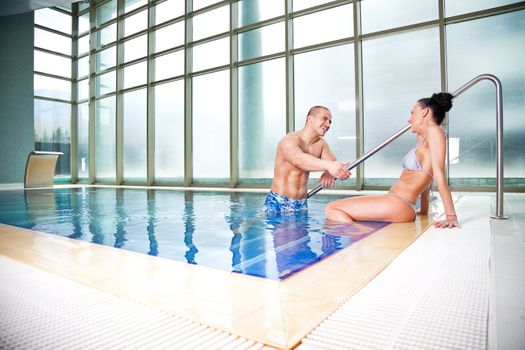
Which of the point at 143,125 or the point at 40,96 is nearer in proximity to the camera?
the point at 143,125

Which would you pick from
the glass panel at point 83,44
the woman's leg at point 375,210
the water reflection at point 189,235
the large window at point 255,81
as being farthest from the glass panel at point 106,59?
the woman's leg at point 375,210

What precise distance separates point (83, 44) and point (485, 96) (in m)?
13.6

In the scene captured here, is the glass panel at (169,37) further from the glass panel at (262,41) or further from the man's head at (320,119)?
the man's head at (320,119)

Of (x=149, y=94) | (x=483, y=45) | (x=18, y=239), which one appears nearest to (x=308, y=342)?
(x=18, y=239)

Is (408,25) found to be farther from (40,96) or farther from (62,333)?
(40,96)

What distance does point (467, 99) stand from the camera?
6.04m

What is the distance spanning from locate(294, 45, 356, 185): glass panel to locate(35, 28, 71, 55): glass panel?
396 inches

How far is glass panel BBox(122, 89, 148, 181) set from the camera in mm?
10891

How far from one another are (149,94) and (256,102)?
12.9 feet

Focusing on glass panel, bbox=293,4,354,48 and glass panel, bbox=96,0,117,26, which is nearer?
glass panel, bbox=293,4,354,48

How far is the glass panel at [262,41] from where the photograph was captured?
26.3ft

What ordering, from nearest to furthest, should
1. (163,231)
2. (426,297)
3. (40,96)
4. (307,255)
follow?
1. (426,297)
2. (307,255)
3. (163,231)
4. (40,96)

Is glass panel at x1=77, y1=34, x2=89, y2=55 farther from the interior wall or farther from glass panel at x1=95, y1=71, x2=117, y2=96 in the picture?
the interior wall

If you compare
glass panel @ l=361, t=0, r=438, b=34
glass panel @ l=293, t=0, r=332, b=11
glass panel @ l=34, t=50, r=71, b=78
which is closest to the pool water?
glass panel @ l=361, t=0, r=438, b=34
